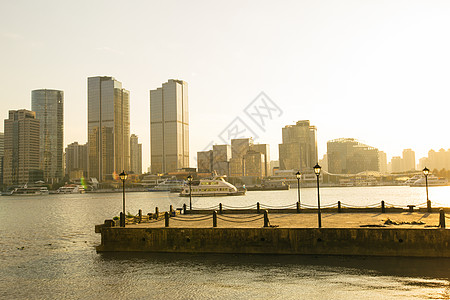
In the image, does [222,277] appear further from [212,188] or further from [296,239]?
[212,188]

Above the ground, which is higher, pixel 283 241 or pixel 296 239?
pixel 296 239

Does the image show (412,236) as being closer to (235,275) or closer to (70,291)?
(235,275)

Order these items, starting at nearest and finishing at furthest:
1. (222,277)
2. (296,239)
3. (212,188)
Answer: (222,277) < (296,239) < (212,188)

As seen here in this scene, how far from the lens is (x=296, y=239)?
25.5 meters

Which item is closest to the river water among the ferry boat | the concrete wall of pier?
the concrete wall of pier

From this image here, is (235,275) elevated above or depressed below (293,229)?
below

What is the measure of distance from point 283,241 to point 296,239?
858 mm

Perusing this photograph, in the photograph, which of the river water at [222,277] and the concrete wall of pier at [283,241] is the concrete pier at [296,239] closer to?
the concrete wall of pier at [283,241]

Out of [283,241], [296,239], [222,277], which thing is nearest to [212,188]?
[283,241]

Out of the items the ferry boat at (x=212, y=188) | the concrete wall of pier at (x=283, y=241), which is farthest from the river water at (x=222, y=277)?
the ferry boat at (x=212, y=188)

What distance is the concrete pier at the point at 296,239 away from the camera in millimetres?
23562

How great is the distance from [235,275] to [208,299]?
4.13 meters

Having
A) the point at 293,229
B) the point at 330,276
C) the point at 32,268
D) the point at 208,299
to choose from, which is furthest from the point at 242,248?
the point at 32,268

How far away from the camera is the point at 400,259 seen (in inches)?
915
